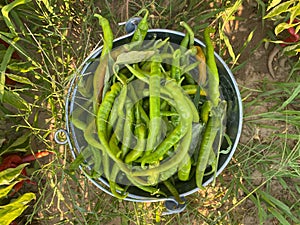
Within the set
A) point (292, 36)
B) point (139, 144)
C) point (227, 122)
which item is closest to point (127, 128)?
point (139, 144)

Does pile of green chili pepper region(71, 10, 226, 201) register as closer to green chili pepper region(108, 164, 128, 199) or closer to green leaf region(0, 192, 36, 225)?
green chili pepper region(108, 164, 128, 199)

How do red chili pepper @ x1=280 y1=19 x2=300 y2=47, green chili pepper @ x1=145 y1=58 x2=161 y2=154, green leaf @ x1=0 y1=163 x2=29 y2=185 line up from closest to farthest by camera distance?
green chili pepper @ x1=145 y1=58 x2=161 y2=154 < green leaf @ x1=0 y1=163 x2=29 y2=185 < red chili pepper @ x1=280 y1=19 x2=300 y2=47

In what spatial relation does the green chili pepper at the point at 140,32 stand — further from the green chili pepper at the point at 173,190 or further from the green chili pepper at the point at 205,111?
the green chili pepper at the point at 173,190

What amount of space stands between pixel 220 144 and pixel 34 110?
601 mm

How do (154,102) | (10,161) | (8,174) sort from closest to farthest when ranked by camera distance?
(154,102), (8,174), (10,161)

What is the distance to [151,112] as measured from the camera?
933mm

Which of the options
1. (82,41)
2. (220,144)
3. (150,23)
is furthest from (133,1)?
(220,144)

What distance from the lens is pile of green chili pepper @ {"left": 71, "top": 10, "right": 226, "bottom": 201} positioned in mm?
939

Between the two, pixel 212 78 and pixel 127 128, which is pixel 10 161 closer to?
pixel 127 128

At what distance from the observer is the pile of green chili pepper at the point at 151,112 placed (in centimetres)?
94

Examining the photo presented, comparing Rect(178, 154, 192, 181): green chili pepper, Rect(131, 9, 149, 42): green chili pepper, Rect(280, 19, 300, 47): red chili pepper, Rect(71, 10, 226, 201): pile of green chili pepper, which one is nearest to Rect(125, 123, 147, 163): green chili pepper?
Rect(71, 10, 226, 201): pile of green chili pepper

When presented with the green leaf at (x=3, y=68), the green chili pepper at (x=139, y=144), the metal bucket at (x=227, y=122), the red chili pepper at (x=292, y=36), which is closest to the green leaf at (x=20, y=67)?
the green leaf at (x=3, y=68)

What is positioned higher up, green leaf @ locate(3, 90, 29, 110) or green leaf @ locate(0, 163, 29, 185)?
green leaf @ locate(3, 90, 29, 110)

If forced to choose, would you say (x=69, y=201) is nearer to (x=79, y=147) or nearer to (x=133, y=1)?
(x=79, y=147)
